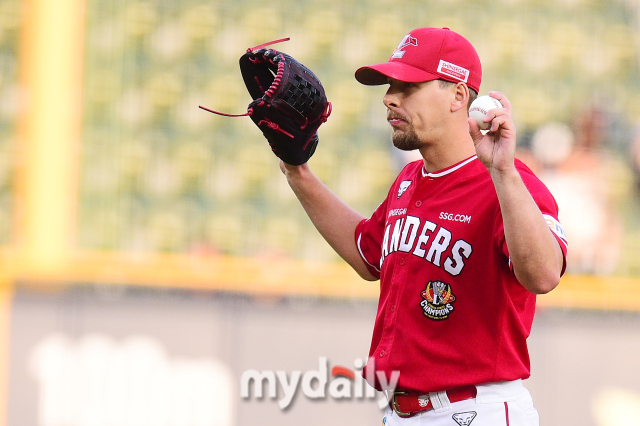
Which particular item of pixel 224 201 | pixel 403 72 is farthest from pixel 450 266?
pixel 224 201

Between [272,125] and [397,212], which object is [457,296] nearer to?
[397,212]

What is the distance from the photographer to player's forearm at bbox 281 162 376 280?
8.86 ft

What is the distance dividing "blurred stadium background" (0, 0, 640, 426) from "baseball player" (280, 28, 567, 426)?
2.41 metres

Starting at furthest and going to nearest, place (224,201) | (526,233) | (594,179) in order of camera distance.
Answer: (594,179)
(224,201)
(526,233)

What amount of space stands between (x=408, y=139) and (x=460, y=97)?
0.21 metres

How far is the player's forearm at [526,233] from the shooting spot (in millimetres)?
1818

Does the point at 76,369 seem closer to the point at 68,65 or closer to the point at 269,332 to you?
the point at 269,332

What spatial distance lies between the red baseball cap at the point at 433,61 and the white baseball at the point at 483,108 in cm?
39

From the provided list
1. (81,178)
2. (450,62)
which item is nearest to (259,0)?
(81,178)

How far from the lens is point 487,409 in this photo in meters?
2.12

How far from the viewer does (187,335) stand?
180 inches

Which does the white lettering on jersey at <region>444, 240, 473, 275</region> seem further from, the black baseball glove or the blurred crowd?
the blurred crowd

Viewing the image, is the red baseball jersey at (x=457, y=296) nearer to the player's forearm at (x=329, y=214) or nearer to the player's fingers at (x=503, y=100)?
the player's fingers at (x=503, y=100)

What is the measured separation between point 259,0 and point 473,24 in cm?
155
